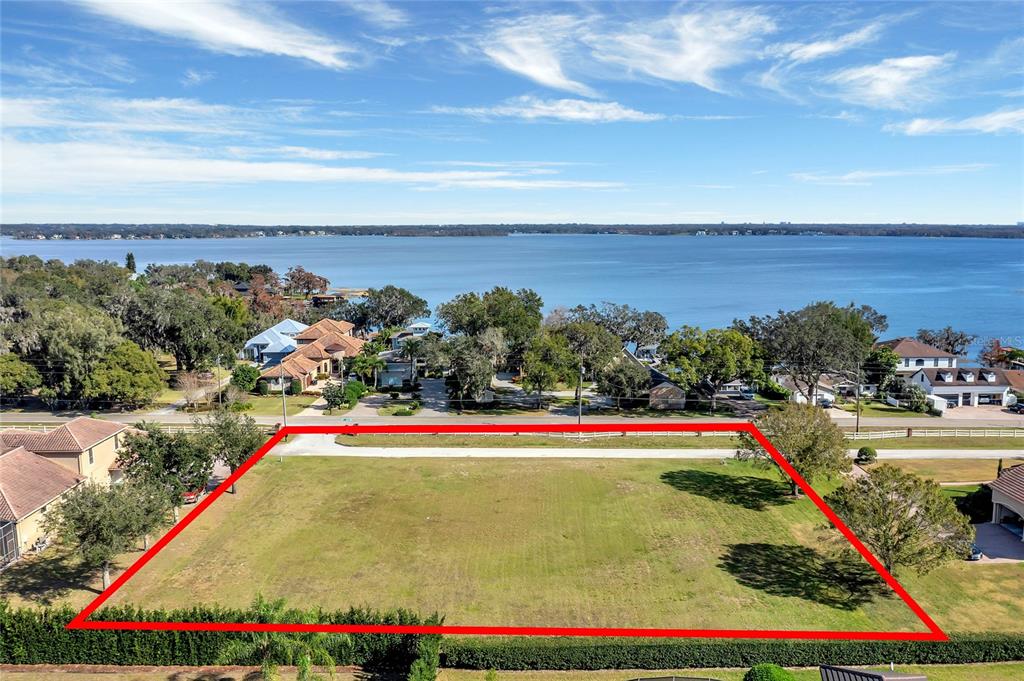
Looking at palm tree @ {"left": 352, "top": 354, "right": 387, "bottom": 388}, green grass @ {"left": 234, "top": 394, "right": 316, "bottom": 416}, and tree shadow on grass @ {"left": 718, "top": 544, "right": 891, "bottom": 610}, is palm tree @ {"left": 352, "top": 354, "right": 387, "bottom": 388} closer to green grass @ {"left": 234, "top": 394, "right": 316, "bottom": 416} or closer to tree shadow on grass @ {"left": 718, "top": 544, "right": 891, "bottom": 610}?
green grass @ {"left": 234, "top": 394, "right": 316, "bottom": 416}

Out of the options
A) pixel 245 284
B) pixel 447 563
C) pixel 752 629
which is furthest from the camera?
pixel 245 284

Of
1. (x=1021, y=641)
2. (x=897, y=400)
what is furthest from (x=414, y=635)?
(x=897, y=400)

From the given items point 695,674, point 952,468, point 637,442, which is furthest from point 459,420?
point 952,468

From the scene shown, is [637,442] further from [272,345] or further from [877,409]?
[272,345]

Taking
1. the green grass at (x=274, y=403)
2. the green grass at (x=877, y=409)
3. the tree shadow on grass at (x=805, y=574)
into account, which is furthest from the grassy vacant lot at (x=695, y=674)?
the green grass at (x=877, y=409)

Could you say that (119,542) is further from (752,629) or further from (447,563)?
(752,629)

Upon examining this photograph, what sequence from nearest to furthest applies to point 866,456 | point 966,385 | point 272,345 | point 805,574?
point 805,574, point 866,456, point 966,385, point 272,345
